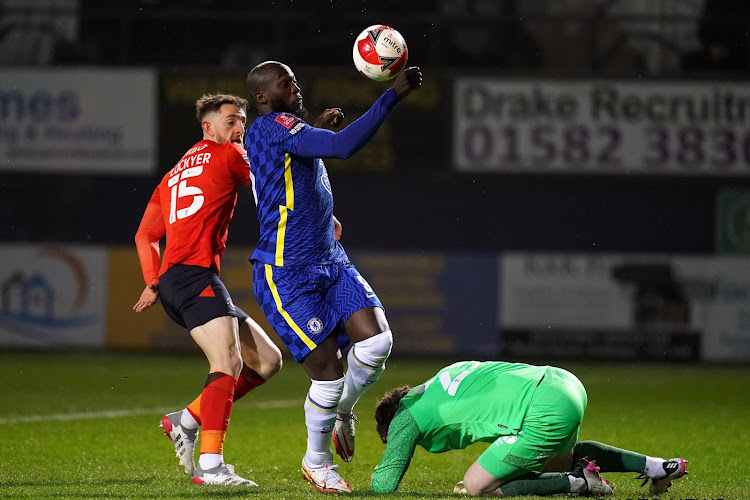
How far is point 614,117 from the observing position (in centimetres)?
1481

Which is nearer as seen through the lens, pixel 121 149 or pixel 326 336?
pixel 326 336

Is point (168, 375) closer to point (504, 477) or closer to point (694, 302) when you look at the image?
point (694, 302)

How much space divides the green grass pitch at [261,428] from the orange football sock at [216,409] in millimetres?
263

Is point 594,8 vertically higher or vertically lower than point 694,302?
higher

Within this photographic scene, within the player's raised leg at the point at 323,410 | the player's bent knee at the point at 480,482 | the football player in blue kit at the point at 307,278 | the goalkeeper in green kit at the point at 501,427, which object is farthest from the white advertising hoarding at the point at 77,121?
the player's bent knee at the point at 480,482

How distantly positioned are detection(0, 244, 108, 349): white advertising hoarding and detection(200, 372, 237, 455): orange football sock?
10.0 meters

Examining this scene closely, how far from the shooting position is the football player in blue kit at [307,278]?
17.9ft

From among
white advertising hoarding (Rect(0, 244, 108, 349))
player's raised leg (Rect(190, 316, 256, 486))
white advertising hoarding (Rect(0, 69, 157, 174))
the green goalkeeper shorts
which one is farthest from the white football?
white advertising hoarding (Rect(0, 244, 108, 349))

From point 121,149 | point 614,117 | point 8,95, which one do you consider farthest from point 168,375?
point 614,117

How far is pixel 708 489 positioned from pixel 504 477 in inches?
51.4

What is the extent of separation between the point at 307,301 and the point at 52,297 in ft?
34.8

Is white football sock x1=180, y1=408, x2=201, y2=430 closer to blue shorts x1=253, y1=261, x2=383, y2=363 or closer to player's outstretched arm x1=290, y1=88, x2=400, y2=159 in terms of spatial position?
blue shorts x1=253, y1=261, x2=383, y2=363

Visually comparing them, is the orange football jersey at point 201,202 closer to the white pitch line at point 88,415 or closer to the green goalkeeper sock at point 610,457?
the green goalkeeper sock at point 610,457

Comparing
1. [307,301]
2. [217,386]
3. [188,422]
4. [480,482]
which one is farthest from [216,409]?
[480,482]
